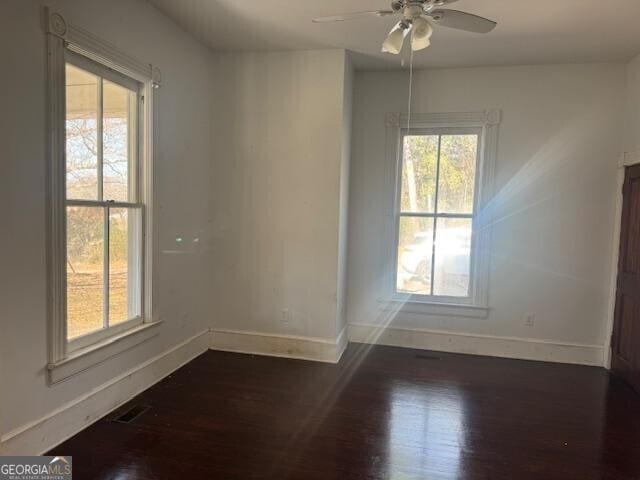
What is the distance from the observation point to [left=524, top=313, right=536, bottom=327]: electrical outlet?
4.08 meters

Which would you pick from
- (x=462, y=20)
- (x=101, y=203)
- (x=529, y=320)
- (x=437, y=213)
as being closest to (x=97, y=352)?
(x=101, y=203)

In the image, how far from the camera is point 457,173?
13.8 ft

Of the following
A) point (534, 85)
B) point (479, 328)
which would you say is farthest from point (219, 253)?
point (534, 85)

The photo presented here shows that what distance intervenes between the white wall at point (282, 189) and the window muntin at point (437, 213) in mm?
746

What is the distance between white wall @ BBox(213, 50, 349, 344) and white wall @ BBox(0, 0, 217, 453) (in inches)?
12.0

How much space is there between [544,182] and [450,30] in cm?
172

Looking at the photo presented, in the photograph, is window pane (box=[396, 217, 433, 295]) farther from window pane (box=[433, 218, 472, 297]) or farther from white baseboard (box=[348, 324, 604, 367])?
white baseboard (box=[348, 324, 604, 367])

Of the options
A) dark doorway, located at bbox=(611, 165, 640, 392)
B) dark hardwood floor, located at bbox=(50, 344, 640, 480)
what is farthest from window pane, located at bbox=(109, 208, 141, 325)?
dark doorway, located at bbox=(611, 165, 640, 392)

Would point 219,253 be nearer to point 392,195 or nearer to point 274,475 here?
point 392,195

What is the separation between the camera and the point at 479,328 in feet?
13.8

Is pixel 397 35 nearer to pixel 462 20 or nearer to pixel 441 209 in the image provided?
pixel 462 20

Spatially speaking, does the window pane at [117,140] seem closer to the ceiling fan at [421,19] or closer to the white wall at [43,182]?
the white wall at [43,182]

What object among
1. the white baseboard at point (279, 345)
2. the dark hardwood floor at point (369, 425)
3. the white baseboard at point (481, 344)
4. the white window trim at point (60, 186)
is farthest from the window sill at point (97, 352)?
the white baseboard at point (481, 344)

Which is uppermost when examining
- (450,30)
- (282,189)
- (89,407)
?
(450,30)
